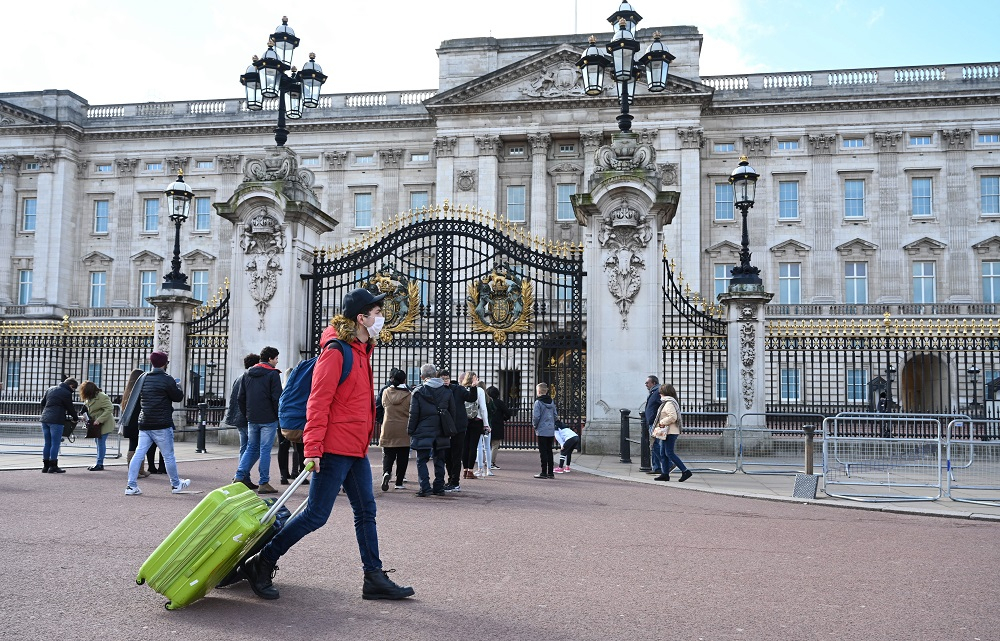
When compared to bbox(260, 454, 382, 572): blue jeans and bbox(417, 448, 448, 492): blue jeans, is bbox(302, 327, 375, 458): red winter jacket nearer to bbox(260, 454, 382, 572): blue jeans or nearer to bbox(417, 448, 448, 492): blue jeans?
bbox(260, 454, 382, 572): blue jeans

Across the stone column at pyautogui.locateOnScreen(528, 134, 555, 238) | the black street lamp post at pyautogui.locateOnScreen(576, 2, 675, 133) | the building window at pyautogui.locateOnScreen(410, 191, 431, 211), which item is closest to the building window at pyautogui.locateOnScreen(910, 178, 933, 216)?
the stone column at pyautogui.locateOnScreen(528, 134, 555, 238)

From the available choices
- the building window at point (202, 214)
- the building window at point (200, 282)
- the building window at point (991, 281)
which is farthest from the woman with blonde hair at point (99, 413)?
the building window at point (991, 281)

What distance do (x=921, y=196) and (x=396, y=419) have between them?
43377mm

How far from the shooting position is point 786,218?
4722 cm

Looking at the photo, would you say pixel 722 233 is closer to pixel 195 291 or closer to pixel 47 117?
pixel 195 291

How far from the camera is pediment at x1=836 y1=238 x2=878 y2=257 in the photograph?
4600 centimetres

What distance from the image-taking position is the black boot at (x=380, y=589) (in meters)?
5.64

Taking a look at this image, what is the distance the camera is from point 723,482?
13344mm

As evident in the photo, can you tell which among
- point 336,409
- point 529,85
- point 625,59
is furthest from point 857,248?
point 336,409

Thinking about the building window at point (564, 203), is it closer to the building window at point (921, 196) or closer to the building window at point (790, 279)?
the building window at point (790, 279)

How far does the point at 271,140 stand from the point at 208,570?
49.9 metres

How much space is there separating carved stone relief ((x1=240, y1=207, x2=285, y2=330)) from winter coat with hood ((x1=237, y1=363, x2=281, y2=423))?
21.6 ft

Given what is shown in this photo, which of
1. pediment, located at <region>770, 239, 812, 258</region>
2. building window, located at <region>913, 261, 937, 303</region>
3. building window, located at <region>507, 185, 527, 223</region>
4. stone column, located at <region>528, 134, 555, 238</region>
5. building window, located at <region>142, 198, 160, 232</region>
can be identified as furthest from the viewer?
building window, located at <region>142, 198, 160, 232</region>

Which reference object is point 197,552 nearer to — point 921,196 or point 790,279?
point 790,279
